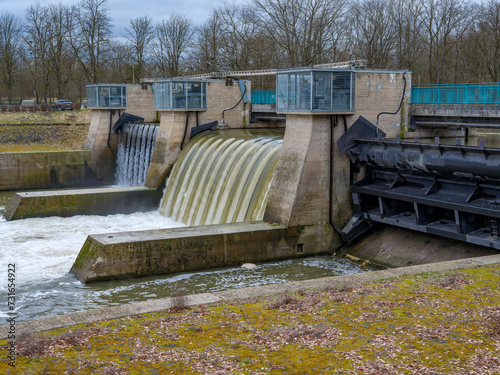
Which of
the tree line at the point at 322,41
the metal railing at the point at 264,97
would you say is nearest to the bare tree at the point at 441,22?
the tree line at the point at 322,41

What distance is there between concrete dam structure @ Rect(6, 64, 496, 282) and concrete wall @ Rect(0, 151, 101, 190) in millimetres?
7438

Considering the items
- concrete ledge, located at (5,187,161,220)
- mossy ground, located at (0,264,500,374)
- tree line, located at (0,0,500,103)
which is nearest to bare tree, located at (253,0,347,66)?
tree line, located at (0,0,500,103)

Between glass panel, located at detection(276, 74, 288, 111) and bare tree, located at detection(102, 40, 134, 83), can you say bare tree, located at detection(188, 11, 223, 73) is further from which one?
glass panel, located at detection(276, 74, 288, 111)

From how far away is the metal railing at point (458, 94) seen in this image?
18922 mm

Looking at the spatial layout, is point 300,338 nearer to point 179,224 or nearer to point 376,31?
point 179,224

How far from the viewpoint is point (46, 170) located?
34.7m

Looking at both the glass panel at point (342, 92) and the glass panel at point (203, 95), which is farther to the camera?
the glass panel at point (203, 95)

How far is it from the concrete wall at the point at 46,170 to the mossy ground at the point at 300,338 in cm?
2619

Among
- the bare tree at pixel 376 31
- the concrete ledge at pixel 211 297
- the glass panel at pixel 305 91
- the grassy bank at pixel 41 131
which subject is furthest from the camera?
the bare tree at pixel 376 31

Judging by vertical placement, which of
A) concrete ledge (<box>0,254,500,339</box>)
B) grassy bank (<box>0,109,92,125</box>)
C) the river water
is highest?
grassy bank (<box>0,109,92,125</box>)

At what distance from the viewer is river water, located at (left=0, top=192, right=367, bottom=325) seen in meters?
15.2

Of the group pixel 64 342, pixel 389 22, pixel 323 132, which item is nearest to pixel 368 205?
pixel 323 132

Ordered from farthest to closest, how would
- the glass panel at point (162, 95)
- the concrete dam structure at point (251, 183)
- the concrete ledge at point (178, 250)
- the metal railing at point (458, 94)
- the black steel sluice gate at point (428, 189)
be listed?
the glass panel at point (162, 95)
the metal railing at point (458, 94)
the concrete dam structure at point (251, 183)
the concrete ledge at point (178, 250)
the black steel sluice gate at point (428, 189)

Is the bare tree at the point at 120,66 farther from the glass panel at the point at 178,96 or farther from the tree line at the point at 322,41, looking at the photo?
the glass panel at the point at 178,96
